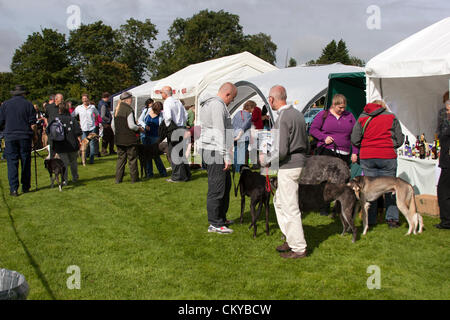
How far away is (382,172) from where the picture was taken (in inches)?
223

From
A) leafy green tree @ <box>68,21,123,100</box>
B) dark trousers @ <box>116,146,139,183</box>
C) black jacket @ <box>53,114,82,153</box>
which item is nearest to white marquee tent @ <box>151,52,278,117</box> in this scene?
dark trousers @ <box>116,146,139,183</box>

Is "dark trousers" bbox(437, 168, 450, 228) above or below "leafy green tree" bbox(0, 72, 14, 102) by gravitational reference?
below

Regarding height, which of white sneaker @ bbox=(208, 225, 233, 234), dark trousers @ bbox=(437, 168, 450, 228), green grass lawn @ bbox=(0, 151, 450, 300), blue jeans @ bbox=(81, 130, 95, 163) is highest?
blue jeans @ bbox=(81, 130, 95, 163)

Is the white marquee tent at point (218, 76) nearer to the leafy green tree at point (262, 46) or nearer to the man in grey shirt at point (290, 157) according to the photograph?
the man in grey shirt at point (290, 157)

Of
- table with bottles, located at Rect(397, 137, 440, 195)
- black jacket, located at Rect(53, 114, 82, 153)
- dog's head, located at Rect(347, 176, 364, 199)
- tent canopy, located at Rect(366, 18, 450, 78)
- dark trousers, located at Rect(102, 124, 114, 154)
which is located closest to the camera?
dog's head, located at Rect(347, 176, 364, 199)

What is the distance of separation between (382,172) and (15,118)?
22.8ft

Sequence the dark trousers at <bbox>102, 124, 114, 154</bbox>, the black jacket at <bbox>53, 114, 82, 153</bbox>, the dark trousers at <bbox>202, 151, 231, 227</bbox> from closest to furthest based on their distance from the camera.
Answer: the dark trousers at <bbox>202, 151, 231, 227</bbox> → the black jacket at <bbox>53, 114, 82, 153</bbox> → the dark trousers at <bbox>102, 124, 114, 154</bbox>

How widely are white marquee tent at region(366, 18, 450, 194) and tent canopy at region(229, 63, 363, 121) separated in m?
2.78

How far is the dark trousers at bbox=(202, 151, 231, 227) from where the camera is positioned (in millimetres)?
5348

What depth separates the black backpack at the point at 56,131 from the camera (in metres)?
8.74

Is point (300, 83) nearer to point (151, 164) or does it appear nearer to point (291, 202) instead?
point (151, 164)

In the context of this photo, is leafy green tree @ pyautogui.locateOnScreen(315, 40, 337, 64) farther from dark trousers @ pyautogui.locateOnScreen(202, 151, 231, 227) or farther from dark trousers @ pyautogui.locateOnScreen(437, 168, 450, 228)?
dark trousers @ pyautogui.locateOnScreen(202, 151, 231, 227)

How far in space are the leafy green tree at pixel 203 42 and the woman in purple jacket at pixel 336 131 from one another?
5226 cm
